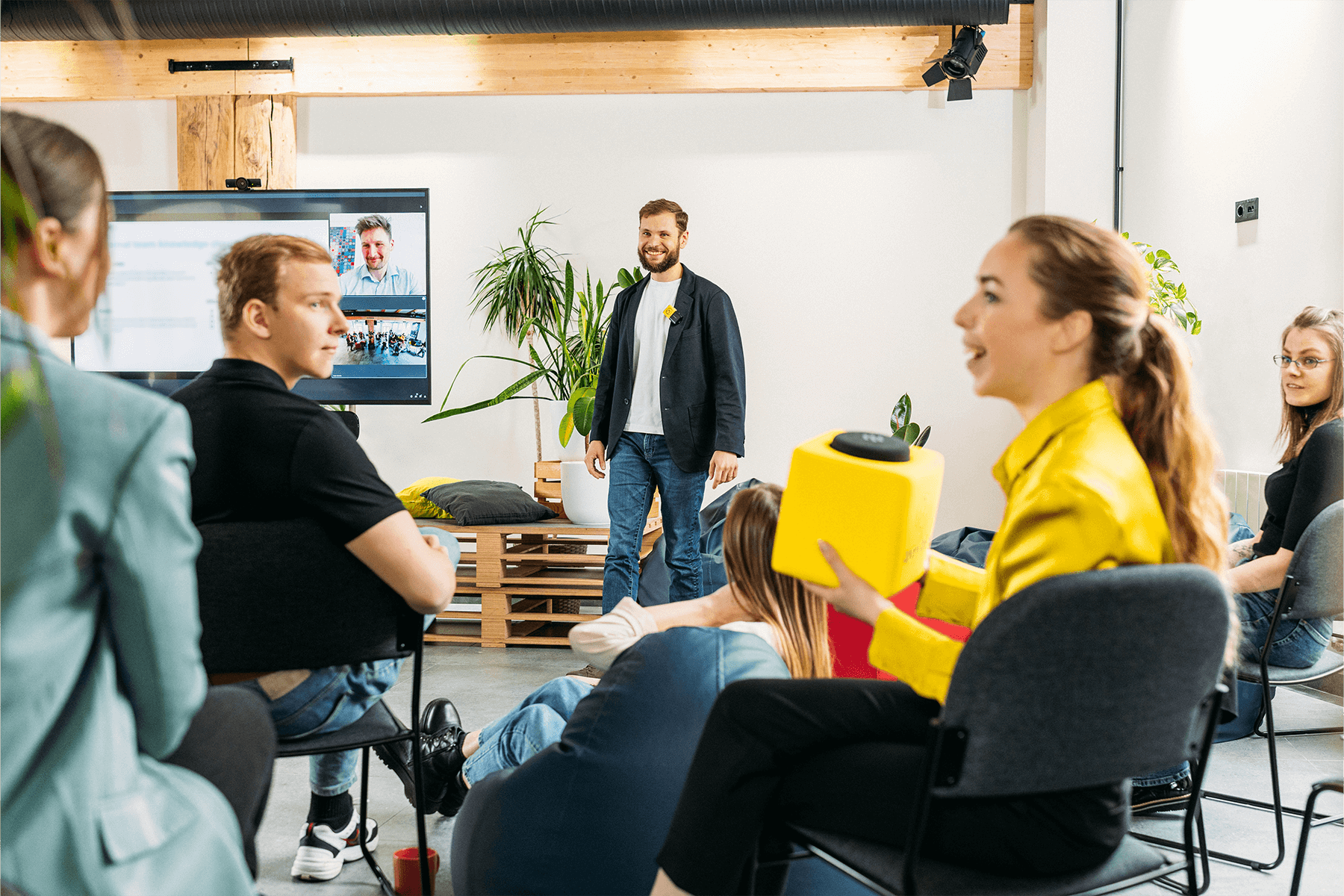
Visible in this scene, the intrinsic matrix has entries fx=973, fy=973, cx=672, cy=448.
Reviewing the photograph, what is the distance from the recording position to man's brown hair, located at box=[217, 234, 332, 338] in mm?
1697

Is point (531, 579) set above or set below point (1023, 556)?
below

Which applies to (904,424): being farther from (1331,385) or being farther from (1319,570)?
(1319,570)

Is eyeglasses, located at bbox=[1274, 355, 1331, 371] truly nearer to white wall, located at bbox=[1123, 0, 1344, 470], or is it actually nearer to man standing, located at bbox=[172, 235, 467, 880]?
white wall, located at bbox=[1123, 0, 1344, 470]

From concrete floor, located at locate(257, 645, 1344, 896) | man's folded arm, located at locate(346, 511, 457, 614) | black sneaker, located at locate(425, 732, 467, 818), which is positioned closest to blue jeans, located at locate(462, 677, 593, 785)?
black sneaker, located at locate(425, 732, 467, 818)

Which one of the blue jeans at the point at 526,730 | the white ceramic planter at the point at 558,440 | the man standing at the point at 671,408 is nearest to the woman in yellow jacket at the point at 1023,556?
the blue jeans at the point at 526,730

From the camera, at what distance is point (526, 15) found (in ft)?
16.0

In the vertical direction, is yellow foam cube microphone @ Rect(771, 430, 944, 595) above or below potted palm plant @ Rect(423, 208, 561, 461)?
below

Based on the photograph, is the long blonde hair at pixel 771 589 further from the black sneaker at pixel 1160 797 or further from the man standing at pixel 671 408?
the man standing at pixel 671 408

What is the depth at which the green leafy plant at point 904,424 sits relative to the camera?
16.7ft

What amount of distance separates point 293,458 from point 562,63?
14.9 feet

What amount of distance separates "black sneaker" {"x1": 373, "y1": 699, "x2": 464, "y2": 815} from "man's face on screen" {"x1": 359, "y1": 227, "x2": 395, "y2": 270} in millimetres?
2789

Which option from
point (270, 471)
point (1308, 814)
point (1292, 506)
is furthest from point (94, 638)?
point (1292, 506)

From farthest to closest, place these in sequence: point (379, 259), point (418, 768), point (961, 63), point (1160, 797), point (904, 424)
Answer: point (904, 424) → point (961, 63) → point (379, 259) → point (1160, 797) → point (418, 768)

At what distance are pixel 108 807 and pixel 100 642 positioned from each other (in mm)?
131
